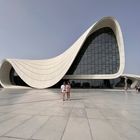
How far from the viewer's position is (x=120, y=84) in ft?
135

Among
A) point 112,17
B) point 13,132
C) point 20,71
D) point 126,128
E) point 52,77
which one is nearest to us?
point 13,132

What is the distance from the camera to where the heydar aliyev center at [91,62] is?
37.9 meters

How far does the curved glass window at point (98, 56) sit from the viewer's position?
38531 mm

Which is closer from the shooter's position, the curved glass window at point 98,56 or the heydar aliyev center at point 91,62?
the heydar aliyev center at point 91,62

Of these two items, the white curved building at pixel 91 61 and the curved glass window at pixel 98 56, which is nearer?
the white curved building at pixel 91 61

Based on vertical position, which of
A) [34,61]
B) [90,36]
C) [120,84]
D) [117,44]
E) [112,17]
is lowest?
[120,84]

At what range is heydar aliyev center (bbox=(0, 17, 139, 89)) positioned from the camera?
1494 inches

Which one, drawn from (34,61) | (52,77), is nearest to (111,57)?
(52,77)

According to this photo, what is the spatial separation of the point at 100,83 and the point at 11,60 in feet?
84.0

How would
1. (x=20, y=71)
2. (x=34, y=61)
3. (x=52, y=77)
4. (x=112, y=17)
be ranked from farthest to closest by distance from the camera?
(x=34, y=61), (x=20, y=71), (x=52, y=77), (x=112, y=17)

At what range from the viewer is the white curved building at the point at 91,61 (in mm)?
37938

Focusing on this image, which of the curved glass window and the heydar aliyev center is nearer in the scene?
the heydar aliyev center

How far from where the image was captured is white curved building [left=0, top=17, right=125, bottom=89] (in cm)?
3794

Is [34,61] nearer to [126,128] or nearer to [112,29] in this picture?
[112,29]
